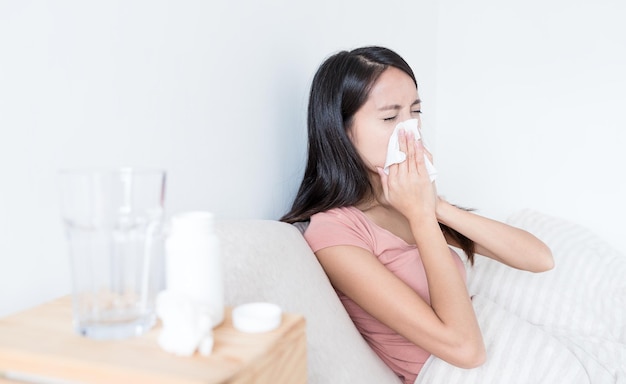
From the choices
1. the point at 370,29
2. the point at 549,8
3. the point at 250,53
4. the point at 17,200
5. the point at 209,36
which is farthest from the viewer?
the point at 549,8

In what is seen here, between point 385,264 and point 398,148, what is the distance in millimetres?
246

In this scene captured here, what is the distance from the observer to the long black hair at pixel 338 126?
4.05 feet

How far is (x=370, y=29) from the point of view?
71.2 inches

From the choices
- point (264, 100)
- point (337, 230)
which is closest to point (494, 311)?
point (337, 230)

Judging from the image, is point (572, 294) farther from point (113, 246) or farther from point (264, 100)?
point (113, 246)

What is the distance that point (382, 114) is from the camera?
47.6 inches

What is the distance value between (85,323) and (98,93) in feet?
1.27

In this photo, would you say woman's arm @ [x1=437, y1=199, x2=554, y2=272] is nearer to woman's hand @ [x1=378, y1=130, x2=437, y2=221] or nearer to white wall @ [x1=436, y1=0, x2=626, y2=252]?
woman's hand @ [x1=378, y1=130, x2=437, y2=221]

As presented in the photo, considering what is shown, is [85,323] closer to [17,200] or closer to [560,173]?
[17,200]

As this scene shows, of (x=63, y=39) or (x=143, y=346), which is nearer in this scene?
(x=143, y=346)

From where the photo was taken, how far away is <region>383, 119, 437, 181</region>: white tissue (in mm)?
1176

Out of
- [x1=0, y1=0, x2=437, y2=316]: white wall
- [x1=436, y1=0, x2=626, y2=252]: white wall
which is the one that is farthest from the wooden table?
[x1=436, y1=0, x2=626, y2=252]: white wall

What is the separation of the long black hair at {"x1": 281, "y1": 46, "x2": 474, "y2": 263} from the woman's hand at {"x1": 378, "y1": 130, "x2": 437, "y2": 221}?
0.10m

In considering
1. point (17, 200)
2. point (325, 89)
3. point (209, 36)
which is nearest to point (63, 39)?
point (17, 200)
